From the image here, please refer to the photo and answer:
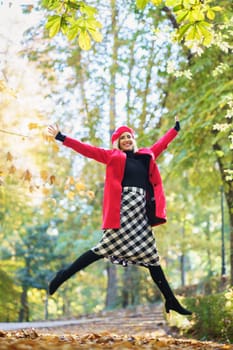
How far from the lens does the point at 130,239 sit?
448 cm

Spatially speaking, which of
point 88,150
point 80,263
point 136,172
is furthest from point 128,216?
point 88,150

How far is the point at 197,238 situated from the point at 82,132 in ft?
27.0

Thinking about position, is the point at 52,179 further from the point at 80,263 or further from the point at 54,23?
the point at 54,23

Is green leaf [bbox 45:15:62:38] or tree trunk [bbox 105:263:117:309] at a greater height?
green leaf [bbox 45:15:62:38]

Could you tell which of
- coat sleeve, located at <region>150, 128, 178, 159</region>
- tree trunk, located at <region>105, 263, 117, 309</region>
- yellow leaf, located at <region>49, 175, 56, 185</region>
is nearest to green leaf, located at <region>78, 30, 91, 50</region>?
coat sleeve, located at <region>150, 128, 178, 159</region>

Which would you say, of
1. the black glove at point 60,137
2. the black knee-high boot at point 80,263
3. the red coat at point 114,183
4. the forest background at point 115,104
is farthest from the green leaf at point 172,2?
the black knee-high boot at point 80,263

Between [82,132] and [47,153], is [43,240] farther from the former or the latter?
[82,132]

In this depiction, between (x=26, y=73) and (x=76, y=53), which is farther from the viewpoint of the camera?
(x=26, y=73)

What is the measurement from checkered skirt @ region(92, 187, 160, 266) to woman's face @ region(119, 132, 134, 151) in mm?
518

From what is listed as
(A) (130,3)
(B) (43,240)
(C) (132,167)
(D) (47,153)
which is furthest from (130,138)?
(B) (43,240)

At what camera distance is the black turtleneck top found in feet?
15.4

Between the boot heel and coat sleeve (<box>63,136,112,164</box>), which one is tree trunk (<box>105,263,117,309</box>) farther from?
coat sleeve (<box>63,136,112,164</box>)

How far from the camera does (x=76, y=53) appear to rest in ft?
36.3

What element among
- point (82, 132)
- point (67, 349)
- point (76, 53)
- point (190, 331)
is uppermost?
point (76, 53)
